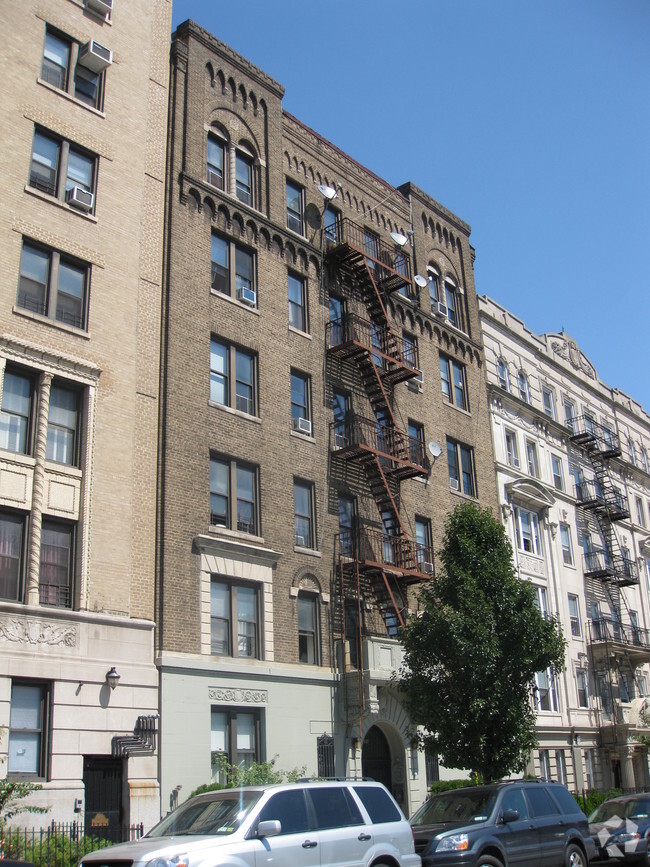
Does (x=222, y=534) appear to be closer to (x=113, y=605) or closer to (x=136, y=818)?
(x=113, y=605)

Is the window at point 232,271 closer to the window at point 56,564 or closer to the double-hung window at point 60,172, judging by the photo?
the double-hung window at point 60,172

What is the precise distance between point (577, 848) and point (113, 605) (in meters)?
10.7

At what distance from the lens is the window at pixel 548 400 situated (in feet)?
145

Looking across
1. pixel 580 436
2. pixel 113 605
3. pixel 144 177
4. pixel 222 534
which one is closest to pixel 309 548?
pixel 222 534

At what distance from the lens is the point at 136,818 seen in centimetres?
1980

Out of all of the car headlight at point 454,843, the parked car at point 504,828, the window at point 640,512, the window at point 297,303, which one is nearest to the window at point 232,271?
the window at point 297,303

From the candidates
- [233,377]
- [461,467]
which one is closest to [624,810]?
[233,377]

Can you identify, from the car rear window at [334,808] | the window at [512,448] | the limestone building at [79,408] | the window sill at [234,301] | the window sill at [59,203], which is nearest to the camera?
the car rear window at [334,808]

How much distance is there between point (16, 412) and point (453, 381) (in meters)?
19.9

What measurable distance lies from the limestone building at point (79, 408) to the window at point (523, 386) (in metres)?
21.6

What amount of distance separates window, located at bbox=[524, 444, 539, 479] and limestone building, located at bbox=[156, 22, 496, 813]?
6.04 meters

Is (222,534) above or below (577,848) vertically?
above

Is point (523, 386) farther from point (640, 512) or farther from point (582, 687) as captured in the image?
point (640, 512)

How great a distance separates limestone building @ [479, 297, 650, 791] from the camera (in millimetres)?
37969
